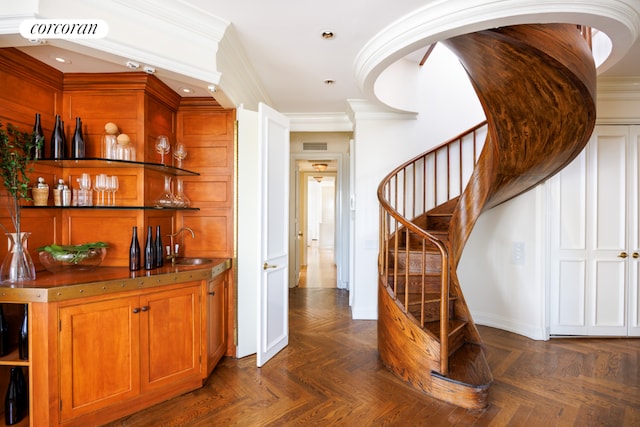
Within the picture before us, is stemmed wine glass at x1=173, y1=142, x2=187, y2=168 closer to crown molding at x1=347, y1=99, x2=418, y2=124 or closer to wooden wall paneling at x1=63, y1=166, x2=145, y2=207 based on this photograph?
wooden wall paneling at x1=63, y1=166, x2=145, y2=207

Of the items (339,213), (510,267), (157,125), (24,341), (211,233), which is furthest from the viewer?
(339,213)

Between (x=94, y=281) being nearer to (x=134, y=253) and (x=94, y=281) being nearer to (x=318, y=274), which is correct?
(x=134, y=253)

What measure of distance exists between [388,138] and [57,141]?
337cm

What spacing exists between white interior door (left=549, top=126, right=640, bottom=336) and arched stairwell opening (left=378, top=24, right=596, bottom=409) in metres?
0.58

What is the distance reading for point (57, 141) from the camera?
2195 mm

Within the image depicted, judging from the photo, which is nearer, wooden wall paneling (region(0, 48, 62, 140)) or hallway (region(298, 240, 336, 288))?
wooden wall paneling (region(0, 48, 62, 140))

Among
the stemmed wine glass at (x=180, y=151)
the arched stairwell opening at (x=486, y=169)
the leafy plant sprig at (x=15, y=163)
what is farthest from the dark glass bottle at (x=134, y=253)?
the arched stairwell opening at (x=486, y=169)

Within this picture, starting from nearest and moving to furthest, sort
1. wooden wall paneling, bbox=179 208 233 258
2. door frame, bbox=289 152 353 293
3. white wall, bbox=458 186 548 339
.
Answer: wooden wall paneling, bbox=179 208 233 258 → white wall, bbox=458 186 548 339 → door frame, bbox=289 152 353 293

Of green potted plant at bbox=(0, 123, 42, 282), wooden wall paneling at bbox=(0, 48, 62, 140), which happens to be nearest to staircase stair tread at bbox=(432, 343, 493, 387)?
green potted plant at bbox=(0, 123, 42, 282)

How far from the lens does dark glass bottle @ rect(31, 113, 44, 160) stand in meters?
2.04

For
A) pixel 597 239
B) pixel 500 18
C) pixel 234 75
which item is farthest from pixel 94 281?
pixel 597 239

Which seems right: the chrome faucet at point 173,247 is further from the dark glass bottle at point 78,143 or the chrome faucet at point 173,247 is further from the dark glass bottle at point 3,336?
the dark glass bottle at point 3,336

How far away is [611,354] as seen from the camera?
2930 mm

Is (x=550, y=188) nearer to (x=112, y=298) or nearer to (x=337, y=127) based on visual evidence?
(x=337, y=127)
